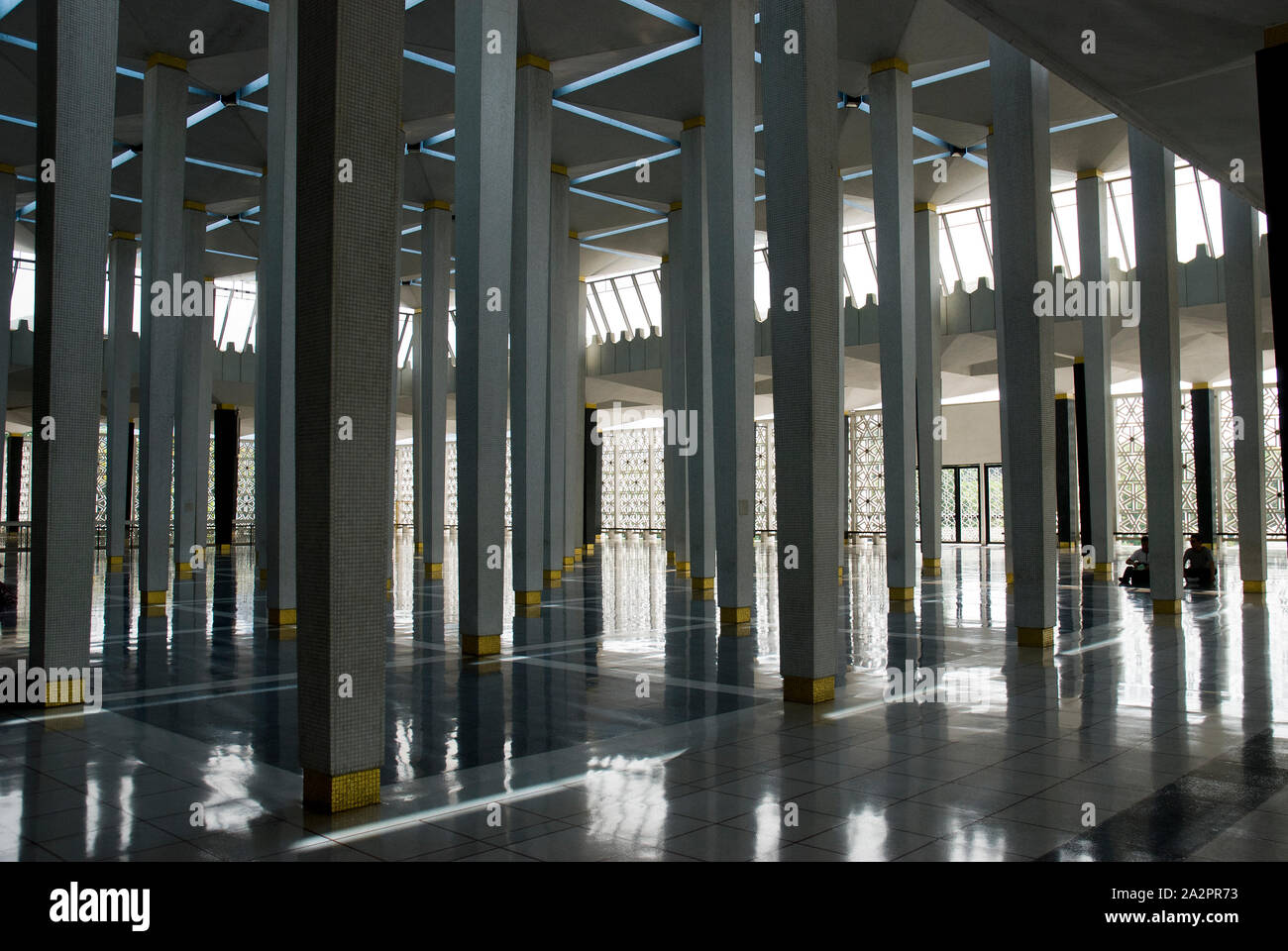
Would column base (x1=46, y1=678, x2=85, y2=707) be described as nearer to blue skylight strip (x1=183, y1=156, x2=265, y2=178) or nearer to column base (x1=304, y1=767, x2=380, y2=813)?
column base (x1=304, y1=767, x2=380, y2=813)

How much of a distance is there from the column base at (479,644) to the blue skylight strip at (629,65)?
40.6 feet

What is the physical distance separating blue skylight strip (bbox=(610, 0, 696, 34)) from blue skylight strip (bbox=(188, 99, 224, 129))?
32.1ft

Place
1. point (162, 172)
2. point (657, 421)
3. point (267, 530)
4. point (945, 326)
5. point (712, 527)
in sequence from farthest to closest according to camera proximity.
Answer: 1. point (657, 421)
2. point (945, 326)
3. point (712, 527)
4. point (162, 172)
5. point (267, 530)

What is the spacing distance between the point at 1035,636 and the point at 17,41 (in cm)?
2017

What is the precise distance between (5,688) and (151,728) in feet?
7.71

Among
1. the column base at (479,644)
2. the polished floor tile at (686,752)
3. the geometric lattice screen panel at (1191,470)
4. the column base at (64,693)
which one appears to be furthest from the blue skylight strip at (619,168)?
the geometric lattice screen panel at (1191,470)

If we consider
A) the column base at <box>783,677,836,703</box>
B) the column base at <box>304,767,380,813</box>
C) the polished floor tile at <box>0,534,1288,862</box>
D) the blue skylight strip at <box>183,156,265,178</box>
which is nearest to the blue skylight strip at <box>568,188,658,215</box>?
the blue skylight strip at <box>183,156,265,178</box>

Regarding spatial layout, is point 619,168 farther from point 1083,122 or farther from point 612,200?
point 1083,122

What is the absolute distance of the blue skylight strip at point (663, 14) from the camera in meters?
17.0

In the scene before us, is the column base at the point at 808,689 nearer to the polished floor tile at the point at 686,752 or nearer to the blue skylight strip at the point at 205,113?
the polished floor tile at the point at 686,752
